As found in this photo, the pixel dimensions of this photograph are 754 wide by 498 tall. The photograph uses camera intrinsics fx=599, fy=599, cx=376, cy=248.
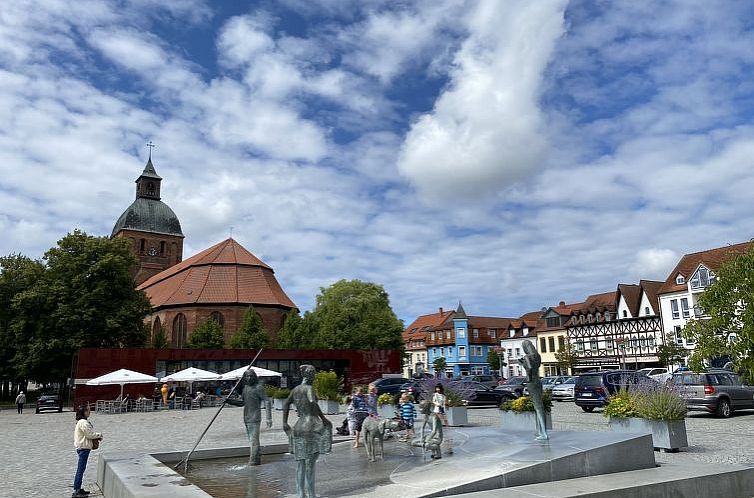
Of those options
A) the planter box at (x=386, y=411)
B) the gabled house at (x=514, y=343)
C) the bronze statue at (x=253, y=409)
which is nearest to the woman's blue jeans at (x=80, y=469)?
the bronze statue at (x=253, y=409)

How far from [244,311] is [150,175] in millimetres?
42958

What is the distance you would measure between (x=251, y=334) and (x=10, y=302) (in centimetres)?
2219

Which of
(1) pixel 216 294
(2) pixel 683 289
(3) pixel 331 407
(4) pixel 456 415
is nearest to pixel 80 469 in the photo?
(4) pixel 456 415

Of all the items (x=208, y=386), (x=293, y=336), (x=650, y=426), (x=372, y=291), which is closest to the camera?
(x=650, y=426)

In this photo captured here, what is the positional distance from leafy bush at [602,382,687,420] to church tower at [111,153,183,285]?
289ft

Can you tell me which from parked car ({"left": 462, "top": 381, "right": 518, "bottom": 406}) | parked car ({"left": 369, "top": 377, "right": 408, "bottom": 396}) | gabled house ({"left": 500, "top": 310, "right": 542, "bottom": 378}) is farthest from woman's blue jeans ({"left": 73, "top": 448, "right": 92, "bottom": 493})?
gabled house ({"left": 500, "top": 310, "right": 542, "bottom": 378})

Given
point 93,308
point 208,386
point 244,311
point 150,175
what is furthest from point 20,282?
point 150,175

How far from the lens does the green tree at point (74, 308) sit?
42.6m

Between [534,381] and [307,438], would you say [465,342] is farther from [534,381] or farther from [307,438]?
[307,438]

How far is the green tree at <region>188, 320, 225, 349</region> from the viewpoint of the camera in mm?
60562

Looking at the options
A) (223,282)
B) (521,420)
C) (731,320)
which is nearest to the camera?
(731,320)

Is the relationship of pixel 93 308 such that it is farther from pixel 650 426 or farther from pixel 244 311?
pixel 650 426

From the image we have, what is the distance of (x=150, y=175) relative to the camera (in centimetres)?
9788

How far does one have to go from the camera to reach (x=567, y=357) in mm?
60438
